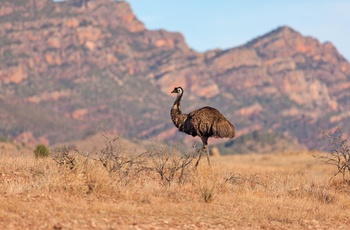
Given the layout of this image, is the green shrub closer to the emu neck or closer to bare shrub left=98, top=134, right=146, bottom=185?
bare shrub left=98, top=134, right=146, bottom=185

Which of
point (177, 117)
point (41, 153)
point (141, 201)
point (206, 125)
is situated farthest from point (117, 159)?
point (41, 153)

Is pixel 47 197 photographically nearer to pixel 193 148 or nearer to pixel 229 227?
pixel 229 227

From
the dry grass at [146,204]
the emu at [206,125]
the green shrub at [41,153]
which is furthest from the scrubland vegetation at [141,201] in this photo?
the green shrub at [41,153]

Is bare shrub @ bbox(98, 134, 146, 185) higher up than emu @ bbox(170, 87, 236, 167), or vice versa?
emu @ bbox(170, 87, 236, 167)

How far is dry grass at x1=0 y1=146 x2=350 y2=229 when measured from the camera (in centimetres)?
1067

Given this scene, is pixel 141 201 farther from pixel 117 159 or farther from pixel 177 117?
pixel 177 117

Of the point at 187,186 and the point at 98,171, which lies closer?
the point at 98,171

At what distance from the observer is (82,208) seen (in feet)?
37.2

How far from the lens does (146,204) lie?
12.2 metres

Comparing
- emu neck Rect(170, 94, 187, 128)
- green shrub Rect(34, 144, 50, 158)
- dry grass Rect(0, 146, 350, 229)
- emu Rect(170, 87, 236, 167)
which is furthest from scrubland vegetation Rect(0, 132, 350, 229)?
green shrub Rect(34, 144, 50, 158)

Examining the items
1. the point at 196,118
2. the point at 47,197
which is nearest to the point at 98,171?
the point at 47,197

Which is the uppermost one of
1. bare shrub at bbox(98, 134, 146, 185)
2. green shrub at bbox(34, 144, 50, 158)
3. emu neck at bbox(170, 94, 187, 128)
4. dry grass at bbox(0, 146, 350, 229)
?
emu neck at bbox(170, 94, 187, 128)

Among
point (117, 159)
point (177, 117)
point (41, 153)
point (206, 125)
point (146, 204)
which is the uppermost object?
point (177, 117)

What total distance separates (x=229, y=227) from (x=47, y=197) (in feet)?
11.2
